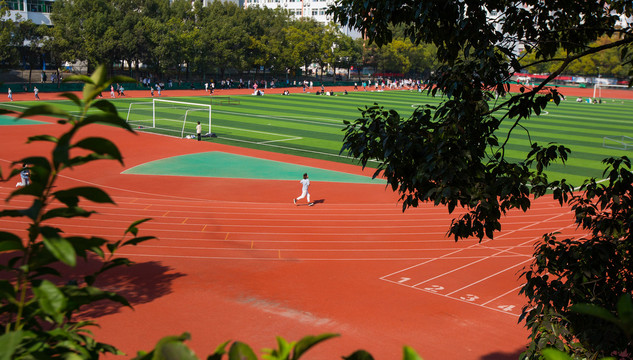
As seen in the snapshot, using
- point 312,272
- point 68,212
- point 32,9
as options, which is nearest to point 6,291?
point 68,212

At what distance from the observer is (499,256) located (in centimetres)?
1902

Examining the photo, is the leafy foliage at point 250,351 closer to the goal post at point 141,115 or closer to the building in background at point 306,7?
the goal post at point 141,115

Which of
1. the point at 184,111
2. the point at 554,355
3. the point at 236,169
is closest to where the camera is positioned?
the point at 554,355

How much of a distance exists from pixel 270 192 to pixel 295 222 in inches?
192

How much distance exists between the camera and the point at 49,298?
2.56 metres

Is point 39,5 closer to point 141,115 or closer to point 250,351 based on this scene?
point 141,115

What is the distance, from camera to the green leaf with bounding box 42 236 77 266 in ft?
7.75

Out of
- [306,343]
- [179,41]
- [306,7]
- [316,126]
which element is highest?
[306,7]

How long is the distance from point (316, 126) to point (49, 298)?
47139 mm

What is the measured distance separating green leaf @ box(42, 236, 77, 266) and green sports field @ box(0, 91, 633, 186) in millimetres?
26172

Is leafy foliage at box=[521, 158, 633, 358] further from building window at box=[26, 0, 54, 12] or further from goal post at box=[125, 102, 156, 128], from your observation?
building window at box=[26, 0, 54, 12]

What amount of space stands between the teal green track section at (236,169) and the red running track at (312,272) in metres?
2.44

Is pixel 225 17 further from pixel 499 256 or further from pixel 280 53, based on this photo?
pixel 499 256

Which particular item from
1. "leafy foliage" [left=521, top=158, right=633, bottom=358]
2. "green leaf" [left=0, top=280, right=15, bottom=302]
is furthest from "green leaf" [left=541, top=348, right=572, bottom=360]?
"leafy foliage" [left=521, top=158, right=633, bottom=358]
